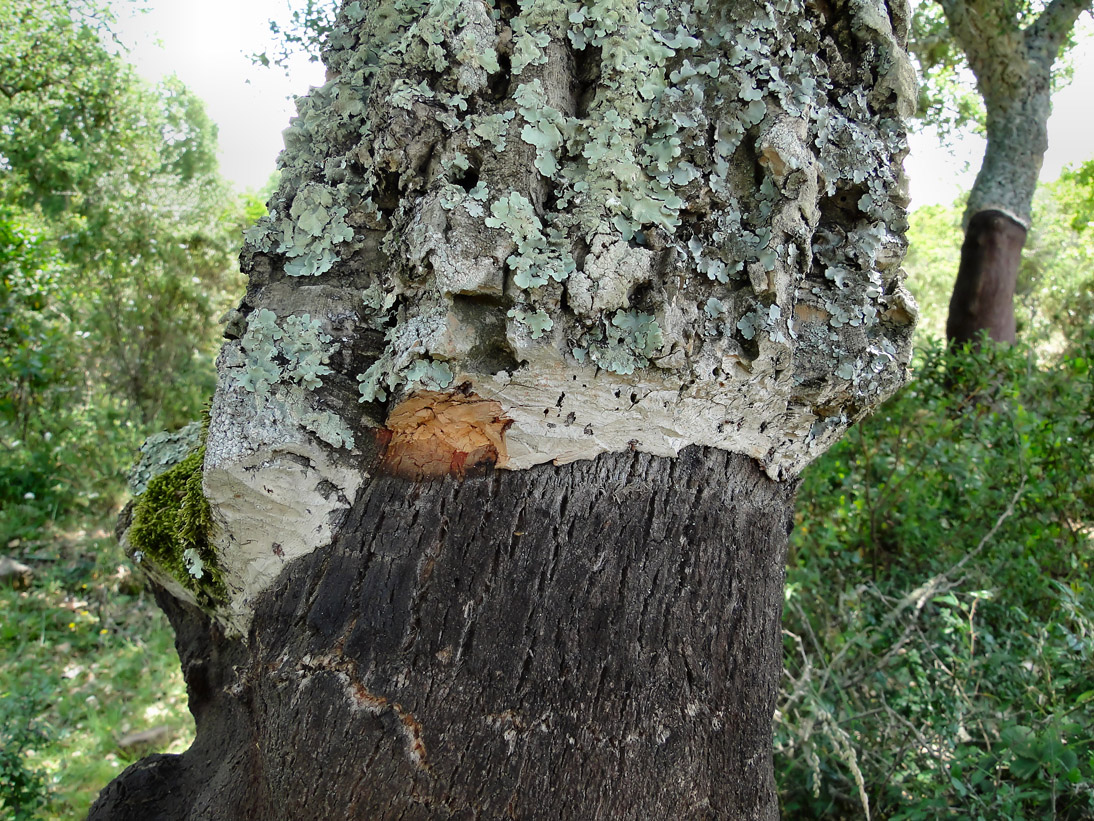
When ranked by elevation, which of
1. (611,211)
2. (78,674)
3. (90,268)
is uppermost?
(90,268)

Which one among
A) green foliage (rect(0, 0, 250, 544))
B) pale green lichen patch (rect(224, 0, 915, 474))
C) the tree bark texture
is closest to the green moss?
the tree bark texture

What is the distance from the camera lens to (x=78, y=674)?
4254 millimetres

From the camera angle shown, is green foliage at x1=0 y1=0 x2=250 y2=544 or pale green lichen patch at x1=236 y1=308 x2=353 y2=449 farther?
green foliage at x1=0 y1=0 x2=250 y2=544

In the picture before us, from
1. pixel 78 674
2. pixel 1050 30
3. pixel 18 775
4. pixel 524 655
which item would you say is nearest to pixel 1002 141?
pixel 1050 30

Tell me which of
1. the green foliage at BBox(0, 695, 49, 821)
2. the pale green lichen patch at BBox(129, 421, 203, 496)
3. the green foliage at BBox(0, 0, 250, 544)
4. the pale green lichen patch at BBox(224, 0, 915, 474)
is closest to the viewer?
the pale green lichen patch at BBox(224, 0, 915, 474)

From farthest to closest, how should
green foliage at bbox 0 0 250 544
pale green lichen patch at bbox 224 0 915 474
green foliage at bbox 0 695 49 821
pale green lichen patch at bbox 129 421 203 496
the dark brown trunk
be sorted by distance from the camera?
green foliage at bbox 0 0 250 544 < the dark brown trunk < green foliage at bbox 0 695 49 821 < pale green lichen patch at bbox 129 421 203 496 < pale green lichen patch at bbox 224 0 915 474

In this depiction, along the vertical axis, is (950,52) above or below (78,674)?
above

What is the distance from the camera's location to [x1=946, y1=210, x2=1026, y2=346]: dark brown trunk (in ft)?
19.7

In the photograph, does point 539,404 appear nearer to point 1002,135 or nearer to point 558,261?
point 558,261

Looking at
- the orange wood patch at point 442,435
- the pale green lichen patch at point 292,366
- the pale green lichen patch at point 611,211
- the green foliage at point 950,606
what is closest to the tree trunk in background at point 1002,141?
the green foliage at point 950,606

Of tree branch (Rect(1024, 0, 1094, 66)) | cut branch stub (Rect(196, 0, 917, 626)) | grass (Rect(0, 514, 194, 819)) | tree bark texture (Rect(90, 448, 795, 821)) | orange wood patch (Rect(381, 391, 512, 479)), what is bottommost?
grass (Rect(0, 514, 194, 819))

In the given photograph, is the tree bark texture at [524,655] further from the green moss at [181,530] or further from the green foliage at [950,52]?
the green foliage at [950,52]

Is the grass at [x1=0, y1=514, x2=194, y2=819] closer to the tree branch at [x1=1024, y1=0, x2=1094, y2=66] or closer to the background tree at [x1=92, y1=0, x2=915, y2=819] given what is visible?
the background tree at [x1=92, y1=0, x2=915, y2=819]

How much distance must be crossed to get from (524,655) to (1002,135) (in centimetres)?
674
